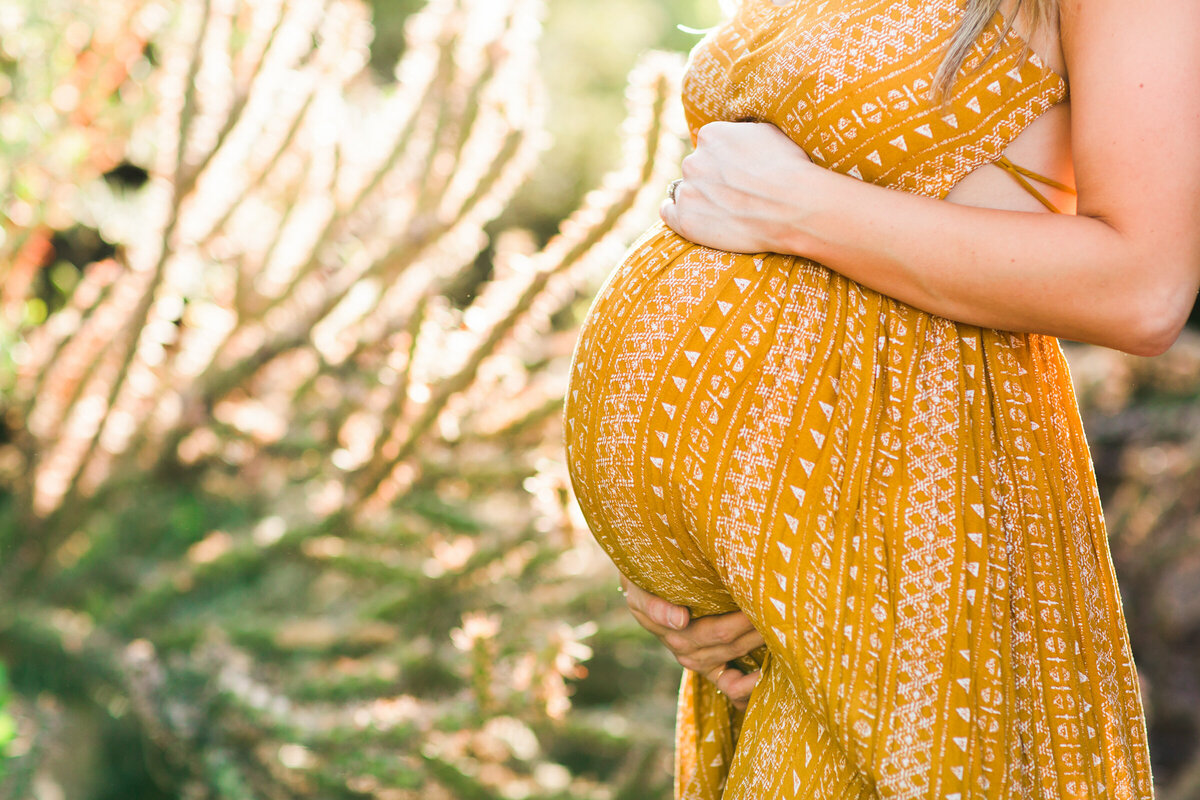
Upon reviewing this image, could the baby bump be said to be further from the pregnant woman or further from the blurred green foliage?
the blurred green foliage

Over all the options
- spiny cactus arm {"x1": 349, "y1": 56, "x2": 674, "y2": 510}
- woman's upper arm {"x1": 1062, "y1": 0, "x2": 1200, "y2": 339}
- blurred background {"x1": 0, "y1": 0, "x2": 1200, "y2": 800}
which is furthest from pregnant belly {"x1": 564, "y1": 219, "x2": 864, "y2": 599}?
spiny cactus arm {"x1": 349, "y1": 56, "x2": 674, "y2": 510}

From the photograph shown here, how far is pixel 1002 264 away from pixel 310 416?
243cm

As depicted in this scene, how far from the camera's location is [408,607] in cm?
250

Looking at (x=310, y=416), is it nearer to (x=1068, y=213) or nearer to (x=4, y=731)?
(x=4, y=731)

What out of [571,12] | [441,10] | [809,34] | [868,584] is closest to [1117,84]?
[809,34]

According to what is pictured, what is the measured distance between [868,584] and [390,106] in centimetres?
246

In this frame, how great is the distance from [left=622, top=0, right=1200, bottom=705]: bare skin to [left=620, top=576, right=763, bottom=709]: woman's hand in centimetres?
44

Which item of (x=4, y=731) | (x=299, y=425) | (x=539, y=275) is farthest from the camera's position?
(x=299, y=425)

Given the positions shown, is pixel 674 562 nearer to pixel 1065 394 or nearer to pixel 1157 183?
pixel 1065 394

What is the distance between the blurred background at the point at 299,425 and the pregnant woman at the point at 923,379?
3.50ft

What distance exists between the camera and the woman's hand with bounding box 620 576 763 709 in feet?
3.68

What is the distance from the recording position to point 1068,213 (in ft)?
3.05

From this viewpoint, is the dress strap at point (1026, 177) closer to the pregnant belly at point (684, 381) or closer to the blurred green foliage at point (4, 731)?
the pregnant belly at point (684, 381)

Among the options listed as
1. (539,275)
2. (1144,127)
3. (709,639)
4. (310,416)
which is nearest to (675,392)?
(709,639)
